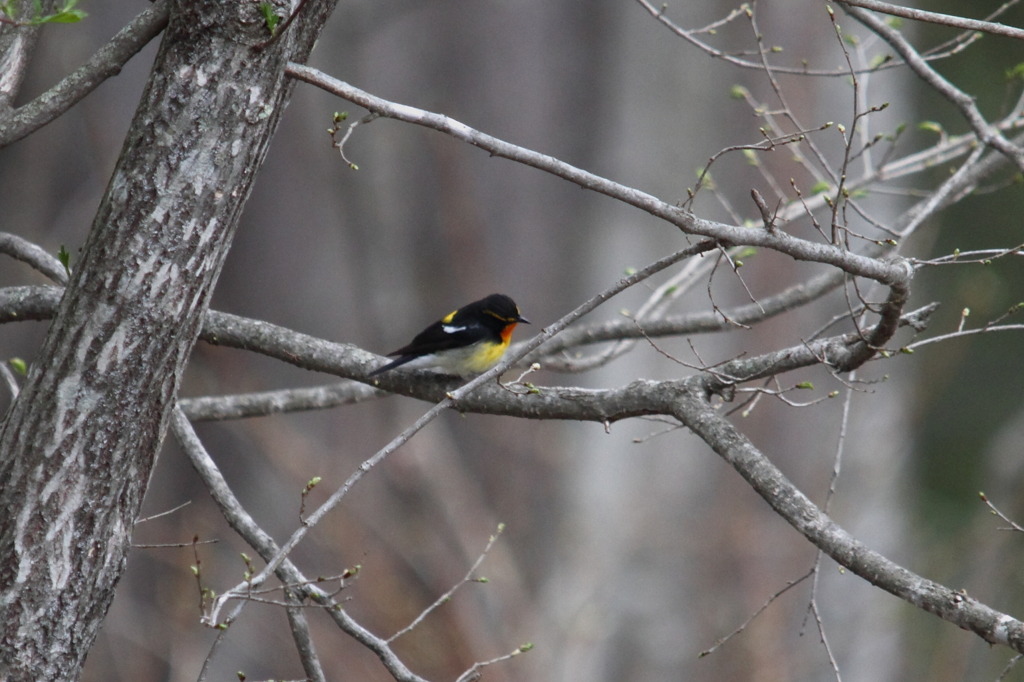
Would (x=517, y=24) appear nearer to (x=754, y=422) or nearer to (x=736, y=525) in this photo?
(x=754, y=422)

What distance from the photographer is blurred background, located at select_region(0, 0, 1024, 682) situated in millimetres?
7742

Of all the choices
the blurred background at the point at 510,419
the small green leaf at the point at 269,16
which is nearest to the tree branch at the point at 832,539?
the small green leaf at the point at 269,16

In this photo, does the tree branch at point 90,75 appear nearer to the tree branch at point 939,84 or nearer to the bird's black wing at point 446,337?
the bird's black wing at point 446,337

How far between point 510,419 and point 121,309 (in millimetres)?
6030

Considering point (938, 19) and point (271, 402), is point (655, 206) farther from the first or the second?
point (271, 402)

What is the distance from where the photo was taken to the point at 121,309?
222 centimetres

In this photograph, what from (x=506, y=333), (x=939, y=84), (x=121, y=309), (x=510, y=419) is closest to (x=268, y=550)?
(x=121, y=309)

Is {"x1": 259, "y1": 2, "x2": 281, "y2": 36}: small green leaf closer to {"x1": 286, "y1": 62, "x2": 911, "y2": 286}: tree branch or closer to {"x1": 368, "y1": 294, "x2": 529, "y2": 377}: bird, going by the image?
{"x1": 286, "y1": 62, "x2": 911, "y2": 286}: tree branch

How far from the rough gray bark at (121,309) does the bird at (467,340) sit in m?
1.39

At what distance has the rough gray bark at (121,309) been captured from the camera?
2.22 meters

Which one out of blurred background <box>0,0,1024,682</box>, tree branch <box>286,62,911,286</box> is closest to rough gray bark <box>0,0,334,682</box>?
tree branch <box>286,62,911,286</box>

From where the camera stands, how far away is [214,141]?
2246 mm

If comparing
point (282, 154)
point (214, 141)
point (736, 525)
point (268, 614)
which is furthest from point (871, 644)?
point (214, 141)

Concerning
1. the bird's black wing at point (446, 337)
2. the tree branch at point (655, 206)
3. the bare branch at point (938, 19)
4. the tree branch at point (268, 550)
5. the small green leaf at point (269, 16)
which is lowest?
the tree branch at point (268, 550)
